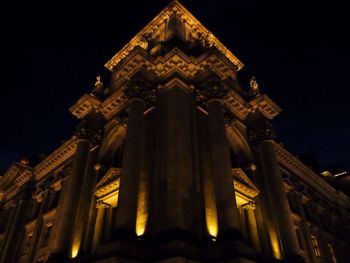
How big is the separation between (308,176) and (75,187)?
3114 centimetres

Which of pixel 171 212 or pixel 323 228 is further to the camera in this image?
pixel 323 228

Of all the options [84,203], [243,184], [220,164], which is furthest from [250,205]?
[84,203]

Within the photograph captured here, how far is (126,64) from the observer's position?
26781 mm

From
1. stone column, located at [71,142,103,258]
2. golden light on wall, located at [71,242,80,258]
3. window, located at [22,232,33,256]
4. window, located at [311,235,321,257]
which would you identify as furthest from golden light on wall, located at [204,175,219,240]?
window, located at [22,232,33,256]

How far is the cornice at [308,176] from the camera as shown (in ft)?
134

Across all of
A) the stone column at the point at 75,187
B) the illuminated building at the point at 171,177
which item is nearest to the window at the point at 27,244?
the illuminated building at the point at 171,177

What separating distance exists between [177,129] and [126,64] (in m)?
7.62

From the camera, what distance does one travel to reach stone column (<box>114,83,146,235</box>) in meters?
19.1

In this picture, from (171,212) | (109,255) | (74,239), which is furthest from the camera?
(74,239)

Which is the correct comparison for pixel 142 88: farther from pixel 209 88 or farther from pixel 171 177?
pixel 171 177

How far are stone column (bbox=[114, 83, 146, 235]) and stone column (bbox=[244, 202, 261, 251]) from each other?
9.60 m

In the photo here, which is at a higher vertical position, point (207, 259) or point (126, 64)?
point (126, 64)

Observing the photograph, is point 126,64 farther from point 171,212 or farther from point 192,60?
point 171,212

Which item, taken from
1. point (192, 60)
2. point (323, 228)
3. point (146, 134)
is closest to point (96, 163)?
point (146, 134)
